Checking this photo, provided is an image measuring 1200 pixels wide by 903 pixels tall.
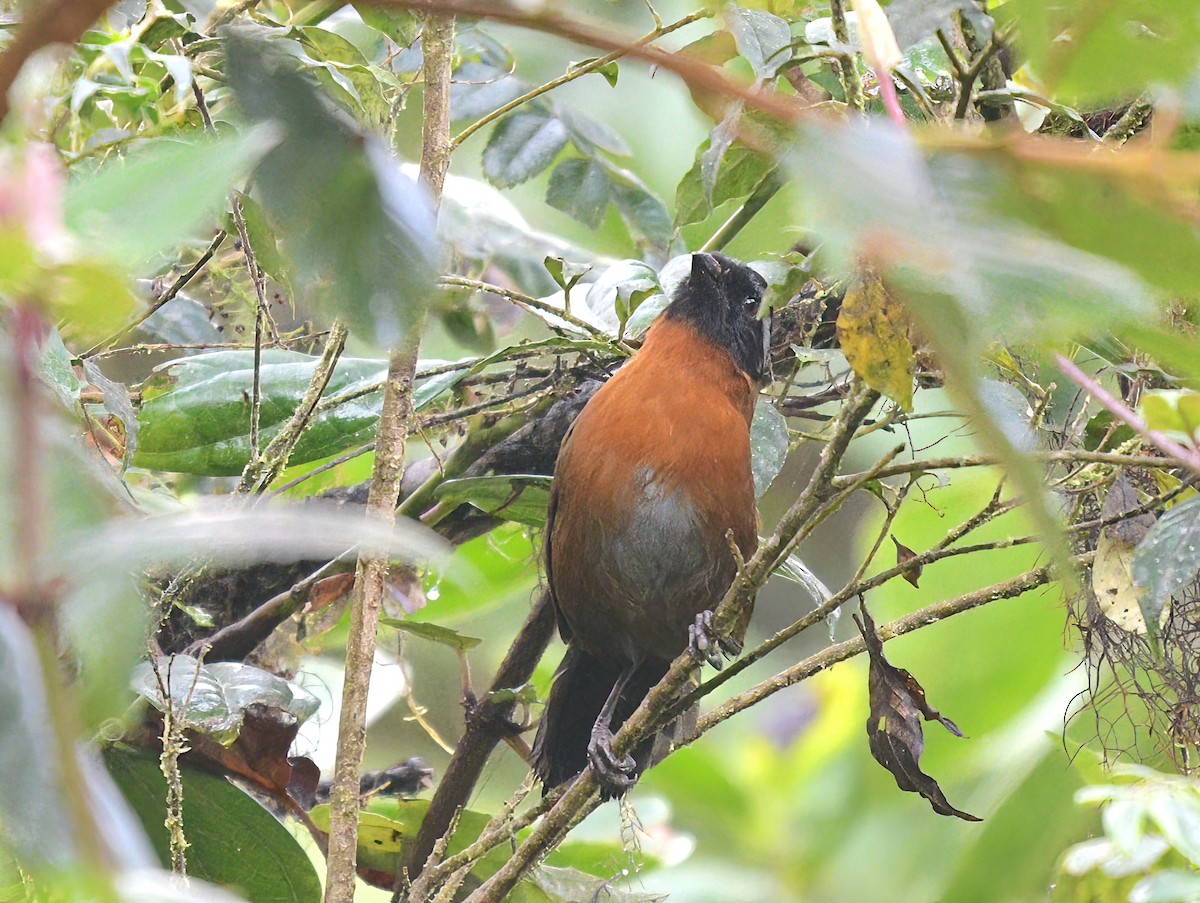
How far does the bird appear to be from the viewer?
6.64 ft

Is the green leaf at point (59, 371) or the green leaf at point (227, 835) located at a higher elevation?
the green leaf at point (59, 371)

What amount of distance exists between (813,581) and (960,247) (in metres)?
1.68

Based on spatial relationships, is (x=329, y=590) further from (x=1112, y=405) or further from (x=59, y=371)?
(x=1112, y=405)

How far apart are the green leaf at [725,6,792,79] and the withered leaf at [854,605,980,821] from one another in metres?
0.64

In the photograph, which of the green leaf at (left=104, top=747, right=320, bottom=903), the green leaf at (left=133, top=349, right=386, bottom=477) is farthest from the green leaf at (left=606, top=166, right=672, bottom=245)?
the green leaf at (left=104, top=747, right=320, bottom=903)

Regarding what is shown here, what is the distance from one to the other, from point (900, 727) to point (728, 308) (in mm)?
1071

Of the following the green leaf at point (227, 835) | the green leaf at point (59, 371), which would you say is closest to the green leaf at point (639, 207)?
the green leaf at point (227, 835)

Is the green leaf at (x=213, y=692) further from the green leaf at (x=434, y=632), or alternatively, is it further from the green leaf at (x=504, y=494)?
the green leaf at (x=504, y=494)

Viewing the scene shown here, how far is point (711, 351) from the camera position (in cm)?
216

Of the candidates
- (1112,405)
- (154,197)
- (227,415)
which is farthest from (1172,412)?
(227,415)

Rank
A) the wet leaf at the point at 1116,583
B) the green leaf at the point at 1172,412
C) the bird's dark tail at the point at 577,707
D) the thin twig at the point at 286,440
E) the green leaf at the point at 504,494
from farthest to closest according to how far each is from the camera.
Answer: the bird's dark tail at the point at 577,707 → the green leaf at the point at 504,494 → the thin twig at the point at 286,440 → the wet leaf at the point at 1116,583 → the green leaf at the point at 1172,412

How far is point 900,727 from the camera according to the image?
4.49ft

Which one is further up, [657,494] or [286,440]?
[286,440]

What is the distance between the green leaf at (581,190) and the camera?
89.0 inches
